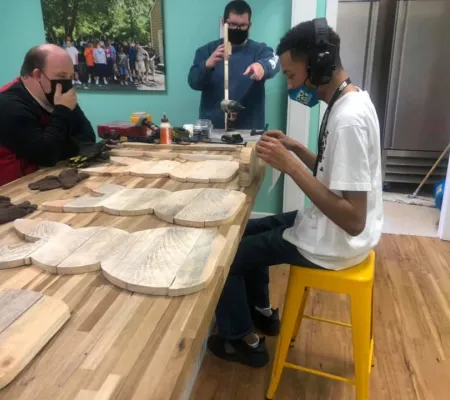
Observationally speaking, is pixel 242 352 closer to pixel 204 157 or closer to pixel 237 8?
pixel 204 157

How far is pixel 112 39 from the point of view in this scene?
3.32 metres

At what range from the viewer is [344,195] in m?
1.28

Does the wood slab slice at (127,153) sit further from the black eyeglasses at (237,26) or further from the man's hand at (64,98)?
the black eyeglasses at (237,26)

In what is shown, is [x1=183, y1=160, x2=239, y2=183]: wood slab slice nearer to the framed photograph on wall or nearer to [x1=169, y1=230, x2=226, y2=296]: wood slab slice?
[x1=169, y1=230, x2=226, y2=296]: wood slab slice

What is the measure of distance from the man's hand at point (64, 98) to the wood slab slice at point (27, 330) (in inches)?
48.6

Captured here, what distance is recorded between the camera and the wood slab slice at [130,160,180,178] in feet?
5.80

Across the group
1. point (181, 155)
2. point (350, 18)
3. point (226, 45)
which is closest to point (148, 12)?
point (226, 45)

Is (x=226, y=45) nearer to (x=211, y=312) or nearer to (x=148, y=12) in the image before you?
(x=148, y=12)

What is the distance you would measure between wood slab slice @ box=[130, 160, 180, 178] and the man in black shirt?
38 cm

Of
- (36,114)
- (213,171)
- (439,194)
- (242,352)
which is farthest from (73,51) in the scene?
(439,194)

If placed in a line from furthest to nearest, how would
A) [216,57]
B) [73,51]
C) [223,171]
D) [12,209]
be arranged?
1. [73,51]
2. [216,57]
3. [223,171]
4. [12,209]

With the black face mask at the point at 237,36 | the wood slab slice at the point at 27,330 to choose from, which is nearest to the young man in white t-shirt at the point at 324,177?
the wood slab slice at the point at 27,330

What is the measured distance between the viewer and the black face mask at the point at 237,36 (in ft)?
9.27

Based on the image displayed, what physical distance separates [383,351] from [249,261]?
2.93 ft
